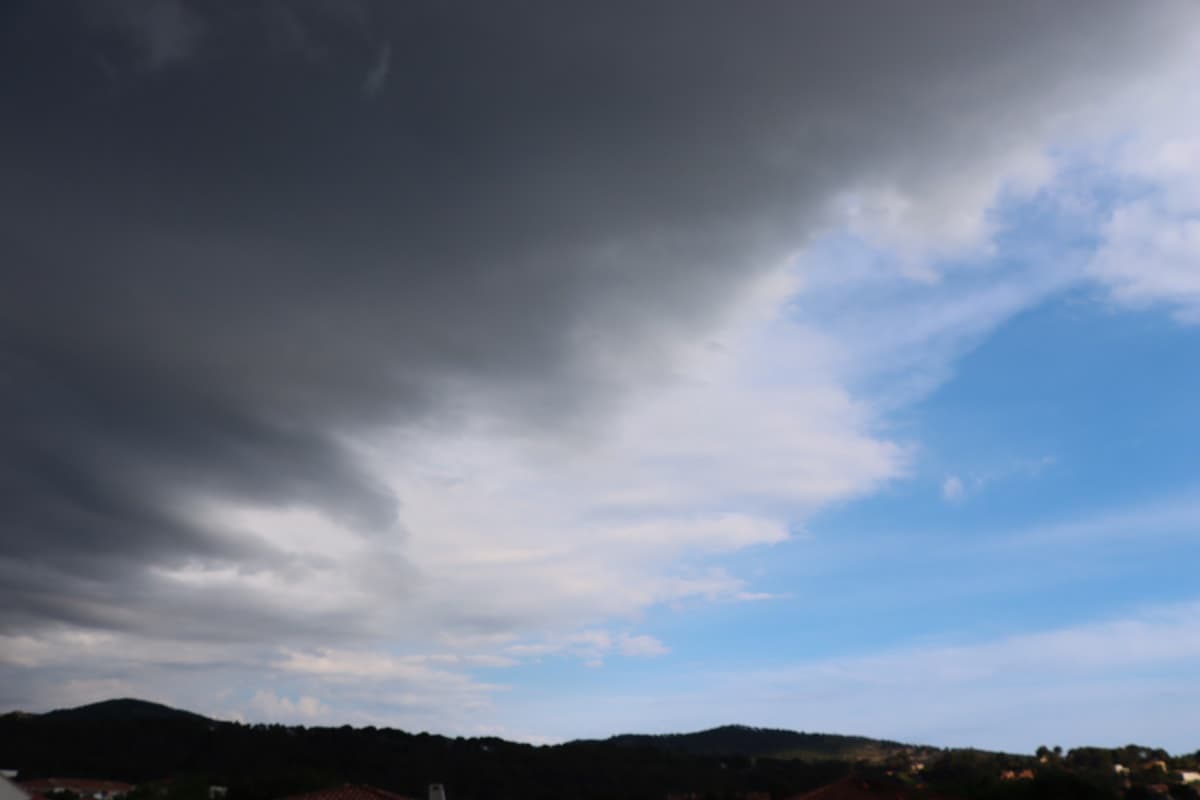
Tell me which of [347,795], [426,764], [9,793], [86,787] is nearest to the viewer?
[9,793]

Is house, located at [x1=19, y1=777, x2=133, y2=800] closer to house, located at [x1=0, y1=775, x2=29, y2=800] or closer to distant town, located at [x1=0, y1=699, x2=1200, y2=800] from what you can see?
distant town, located at [x1=0, y1=699, x2=1200, y2=800]

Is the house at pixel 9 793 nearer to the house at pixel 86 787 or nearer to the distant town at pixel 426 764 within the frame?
the distant town at pixel 426 764

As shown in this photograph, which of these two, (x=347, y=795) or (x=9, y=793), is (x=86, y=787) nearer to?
(x=347, y=795)

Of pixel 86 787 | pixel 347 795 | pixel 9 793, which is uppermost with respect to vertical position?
pixel 9 793

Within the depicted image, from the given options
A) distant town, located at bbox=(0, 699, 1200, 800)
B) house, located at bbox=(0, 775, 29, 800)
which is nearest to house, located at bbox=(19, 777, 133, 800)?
distant town, located at bbox=(0, 699, 1200, 800)

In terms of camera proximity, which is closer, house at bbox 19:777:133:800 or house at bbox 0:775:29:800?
house at bbox 0:775:29:800

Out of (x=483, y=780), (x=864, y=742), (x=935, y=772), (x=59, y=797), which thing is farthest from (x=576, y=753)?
(x=864, y=742)

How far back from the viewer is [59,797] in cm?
7156

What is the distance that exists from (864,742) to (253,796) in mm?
156166

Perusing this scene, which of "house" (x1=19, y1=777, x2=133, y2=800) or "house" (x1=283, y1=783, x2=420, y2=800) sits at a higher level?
"house" (x1=283, y1=783, x2=420, y2=800)

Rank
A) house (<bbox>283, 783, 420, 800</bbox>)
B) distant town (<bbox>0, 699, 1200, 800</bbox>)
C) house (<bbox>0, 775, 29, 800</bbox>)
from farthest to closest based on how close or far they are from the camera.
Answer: distant town (<bbox>0, 699, 1200, 800</bbox>), house (<bbox>283, 783, 420, 800</bbox>), house (<bbox>0, 775, 29, 800</bbox>)

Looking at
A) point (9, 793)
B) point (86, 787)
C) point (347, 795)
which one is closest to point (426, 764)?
point (86, 787)

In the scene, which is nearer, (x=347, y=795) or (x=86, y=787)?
(x=347, y=795)

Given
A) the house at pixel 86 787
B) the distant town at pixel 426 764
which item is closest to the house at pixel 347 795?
the distant town at pixel 426 764
